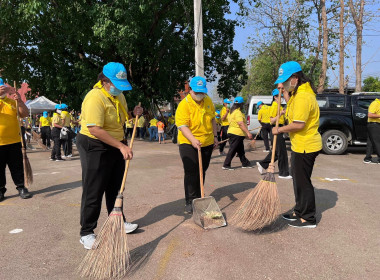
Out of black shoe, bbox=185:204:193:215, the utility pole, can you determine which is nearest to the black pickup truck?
the utility pole

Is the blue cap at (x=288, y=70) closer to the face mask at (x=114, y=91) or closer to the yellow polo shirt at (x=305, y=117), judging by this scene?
the yellow polo shirt at (x=305, y=117)

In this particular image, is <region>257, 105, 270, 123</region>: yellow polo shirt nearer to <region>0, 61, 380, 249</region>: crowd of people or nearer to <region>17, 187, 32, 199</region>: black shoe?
<region>0, 61, 380, 249</region>: crowd of people

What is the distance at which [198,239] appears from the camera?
331 cm

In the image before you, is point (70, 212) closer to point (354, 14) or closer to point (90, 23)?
point (90, 23)

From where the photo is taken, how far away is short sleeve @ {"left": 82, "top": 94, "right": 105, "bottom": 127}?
109 inches

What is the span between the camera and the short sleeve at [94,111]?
2.77 meters

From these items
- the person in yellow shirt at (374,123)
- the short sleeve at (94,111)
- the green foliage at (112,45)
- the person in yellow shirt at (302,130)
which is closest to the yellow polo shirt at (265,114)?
the person in yellow shirt at (374,123)

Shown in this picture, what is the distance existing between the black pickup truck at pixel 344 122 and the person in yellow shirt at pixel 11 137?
27.1ft

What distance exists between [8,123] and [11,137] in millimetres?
233

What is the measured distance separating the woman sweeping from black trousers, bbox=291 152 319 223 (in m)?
2.01

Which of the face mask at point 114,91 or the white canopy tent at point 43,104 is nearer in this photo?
the face mask at point 114,91

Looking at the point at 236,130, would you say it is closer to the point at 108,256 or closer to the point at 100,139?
the point at 100,139

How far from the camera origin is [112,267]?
102 inches

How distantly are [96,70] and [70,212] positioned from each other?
13.3 metres
